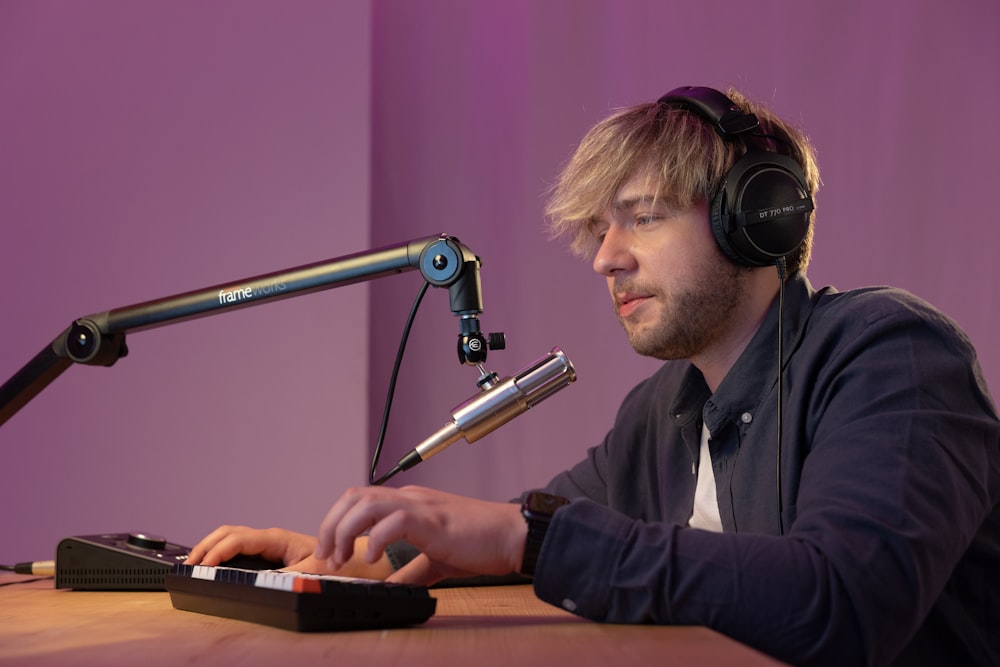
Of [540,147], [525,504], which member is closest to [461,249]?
[525,504]

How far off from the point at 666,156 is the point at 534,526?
689 millimetres

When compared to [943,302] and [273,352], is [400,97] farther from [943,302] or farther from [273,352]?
[943,302]

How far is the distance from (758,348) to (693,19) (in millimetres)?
1407

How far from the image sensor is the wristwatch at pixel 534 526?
2.71ft

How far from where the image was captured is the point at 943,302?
2.37 meters

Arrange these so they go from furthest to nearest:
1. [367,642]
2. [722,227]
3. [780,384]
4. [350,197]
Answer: [350,197], [722,227], [780,384], [367,642]

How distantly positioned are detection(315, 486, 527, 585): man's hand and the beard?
0.56 meters

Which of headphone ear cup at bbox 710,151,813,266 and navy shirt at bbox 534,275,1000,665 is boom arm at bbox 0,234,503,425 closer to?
navy shirt at bbox 534,275,1000,665

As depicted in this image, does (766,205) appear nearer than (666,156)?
Yes

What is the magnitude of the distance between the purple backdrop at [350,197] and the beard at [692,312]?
1.00 m

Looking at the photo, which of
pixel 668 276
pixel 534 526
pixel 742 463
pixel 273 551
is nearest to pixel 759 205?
pixel 668 276

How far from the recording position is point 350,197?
88.6 inches

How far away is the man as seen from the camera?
81 centimetres

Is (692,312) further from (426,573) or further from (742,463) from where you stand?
(426,573)
